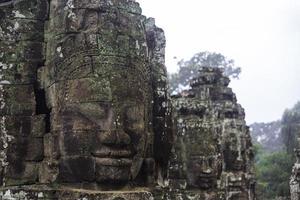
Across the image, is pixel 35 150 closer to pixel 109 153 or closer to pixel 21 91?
pixel 21 91

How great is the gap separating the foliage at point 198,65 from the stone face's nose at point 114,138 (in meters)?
47.6

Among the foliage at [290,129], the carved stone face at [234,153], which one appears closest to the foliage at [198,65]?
the foliage at [290,129]

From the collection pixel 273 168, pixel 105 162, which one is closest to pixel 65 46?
pixel 105 162

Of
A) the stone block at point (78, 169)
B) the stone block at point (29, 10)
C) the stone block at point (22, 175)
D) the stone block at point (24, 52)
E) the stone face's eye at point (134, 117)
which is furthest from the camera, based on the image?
the stone block at point (29, 10)

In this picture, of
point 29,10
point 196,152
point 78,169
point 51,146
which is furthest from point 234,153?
point 78,169

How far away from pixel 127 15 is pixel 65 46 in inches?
28.2

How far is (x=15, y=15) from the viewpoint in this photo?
6.56 meters

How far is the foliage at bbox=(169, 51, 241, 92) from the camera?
53781mm

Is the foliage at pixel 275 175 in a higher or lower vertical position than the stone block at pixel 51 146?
higher

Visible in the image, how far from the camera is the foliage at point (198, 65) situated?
53781 millimetres

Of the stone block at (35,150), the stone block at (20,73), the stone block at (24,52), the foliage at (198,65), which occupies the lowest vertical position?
the stone block at (35,150)

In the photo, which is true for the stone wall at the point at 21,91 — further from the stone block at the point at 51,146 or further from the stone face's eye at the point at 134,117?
the stone face's eye at the point at 134,117

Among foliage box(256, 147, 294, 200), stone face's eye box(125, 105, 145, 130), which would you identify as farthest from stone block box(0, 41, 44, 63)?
foliage box(256, 147, 294, 200)

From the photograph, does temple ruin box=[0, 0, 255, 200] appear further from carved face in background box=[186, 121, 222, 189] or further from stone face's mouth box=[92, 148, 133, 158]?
carved face in background box=[186, 121, 222, 189]
